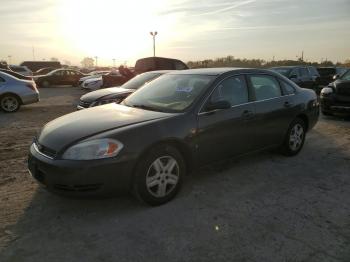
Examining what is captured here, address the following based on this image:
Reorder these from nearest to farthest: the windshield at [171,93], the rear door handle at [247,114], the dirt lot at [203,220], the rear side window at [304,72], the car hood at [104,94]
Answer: the dirt lot at [203,220] < the windshield at [171,93] < the rear door handle at [247,114] < the car hood at [104,94] < the rear side window at [304,72]

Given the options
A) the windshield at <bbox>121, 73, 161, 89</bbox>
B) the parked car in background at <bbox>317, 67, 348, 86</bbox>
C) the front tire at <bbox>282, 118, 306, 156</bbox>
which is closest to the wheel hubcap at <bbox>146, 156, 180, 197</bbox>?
the front tire at <bbox>282, 118, 306, 156</bbox>

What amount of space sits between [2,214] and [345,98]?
357 inches

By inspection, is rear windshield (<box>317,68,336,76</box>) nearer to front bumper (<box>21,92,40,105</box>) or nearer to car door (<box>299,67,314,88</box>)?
car door (<box>299,67,314,88</box>)

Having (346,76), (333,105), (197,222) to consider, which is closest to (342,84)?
(333,105)

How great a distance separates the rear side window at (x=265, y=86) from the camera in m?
5.61

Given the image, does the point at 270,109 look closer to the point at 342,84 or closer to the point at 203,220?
the point at 203,220

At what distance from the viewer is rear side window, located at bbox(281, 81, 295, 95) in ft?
20.5

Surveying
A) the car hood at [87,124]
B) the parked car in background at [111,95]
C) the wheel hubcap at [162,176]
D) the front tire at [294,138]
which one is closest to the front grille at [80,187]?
the car hood at [87,124]

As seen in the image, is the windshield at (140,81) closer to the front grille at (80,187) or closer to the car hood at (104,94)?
the car hood at (104,94)

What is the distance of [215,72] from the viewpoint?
5.32m

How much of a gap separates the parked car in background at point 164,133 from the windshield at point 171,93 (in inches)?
0.6

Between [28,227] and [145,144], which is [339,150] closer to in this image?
[145,144]

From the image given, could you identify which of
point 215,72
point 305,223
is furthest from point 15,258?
point 215,72

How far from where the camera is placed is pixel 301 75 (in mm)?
17312
